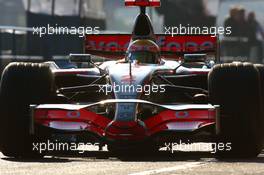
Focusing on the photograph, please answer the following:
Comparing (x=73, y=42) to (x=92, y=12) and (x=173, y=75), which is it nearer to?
(x=92, y=12)

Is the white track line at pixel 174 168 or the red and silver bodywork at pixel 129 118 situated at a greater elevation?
Answer: the red and silver bodywork at pixel 129 118

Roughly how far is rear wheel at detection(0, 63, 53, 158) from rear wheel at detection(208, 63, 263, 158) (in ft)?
5.93

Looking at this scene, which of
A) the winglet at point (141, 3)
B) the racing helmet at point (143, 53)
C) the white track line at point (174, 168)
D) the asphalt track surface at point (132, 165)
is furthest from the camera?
the winglet at point (141, 3)

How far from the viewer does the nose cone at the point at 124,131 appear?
1127 cm

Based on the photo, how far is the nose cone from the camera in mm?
11273

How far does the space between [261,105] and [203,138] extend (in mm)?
666

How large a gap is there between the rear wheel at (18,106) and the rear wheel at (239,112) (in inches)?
71.2

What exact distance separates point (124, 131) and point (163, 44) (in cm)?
535

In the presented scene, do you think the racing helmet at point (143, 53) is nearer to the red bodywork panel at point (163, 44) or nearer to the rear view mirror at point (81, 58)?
the rear view mirror at point (81, 58)

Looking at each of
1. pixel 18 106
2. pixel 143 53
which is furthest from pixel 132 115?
pixel 143 53

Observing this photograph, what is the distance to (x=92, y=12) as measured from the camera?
4028 centimetres

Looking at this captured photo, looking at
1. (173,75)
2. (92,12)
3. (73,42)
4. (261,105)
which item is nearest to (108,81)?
(173,75)

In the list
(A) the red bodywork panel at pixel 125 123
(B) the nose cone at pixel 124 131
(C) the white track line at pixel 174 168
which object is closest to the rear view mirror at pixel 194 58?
(A) the red bodywork panel at pixel 125 123

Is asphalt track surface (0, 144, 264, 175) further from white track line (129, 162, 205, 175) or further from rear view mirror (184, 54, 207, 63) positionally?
rear view mirror (184, 54, 207, 63)
